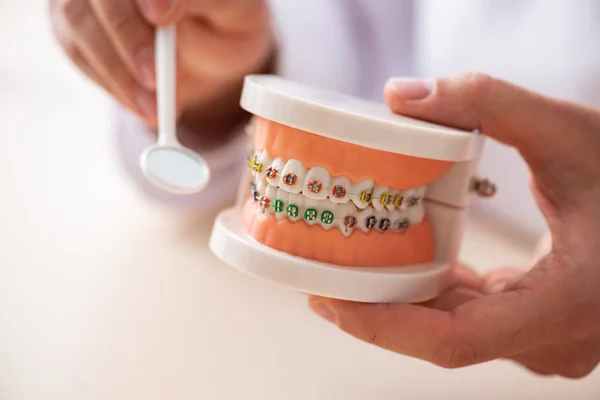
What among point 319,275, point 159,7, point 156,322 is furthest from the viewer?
point 156,322

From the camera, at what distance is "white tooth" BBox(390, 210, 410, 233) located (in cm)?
50

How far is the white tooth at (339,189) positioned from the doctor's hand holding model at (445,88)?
79mm

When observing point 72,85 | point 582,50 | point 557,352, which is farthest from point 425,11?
point 72,85

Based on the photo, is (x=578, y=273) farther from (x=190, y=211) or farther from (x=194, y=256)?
(x=190, y=211)

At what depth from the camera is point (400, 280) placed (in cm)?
48

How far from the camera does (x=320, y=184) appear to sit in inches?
18.2

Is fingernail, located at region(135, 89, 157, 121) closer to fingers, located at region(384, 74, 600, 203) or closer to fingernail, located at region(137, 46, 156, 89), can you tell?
fingernail, located at region(137, 46, 156, 89)

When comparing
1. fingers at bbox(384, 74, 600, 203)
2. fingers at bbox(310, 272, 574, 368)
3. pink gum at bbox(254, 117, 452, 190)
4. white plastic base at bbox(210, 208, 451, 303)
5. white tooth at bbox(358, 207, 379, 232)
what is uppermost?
fingers at bbox(384, 74, 600, 203)

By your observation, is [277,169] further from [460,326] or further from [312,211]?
[460,326]

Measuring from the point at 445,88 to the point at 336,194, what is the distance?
12 cm

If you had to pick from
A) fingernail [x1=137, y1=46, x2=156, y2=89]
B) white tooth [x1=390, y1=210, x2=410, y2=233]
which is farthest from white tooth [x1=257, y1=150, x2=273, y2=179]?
fingernail [x1=137, y1=46, x2=156, y2=89]

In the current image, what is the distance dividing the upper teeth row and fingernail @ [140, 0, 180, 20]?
7.9 inches

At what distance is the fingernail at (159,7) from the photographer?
1.94ft

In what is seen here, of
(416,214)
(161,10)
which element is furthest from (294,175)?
(161,10)
